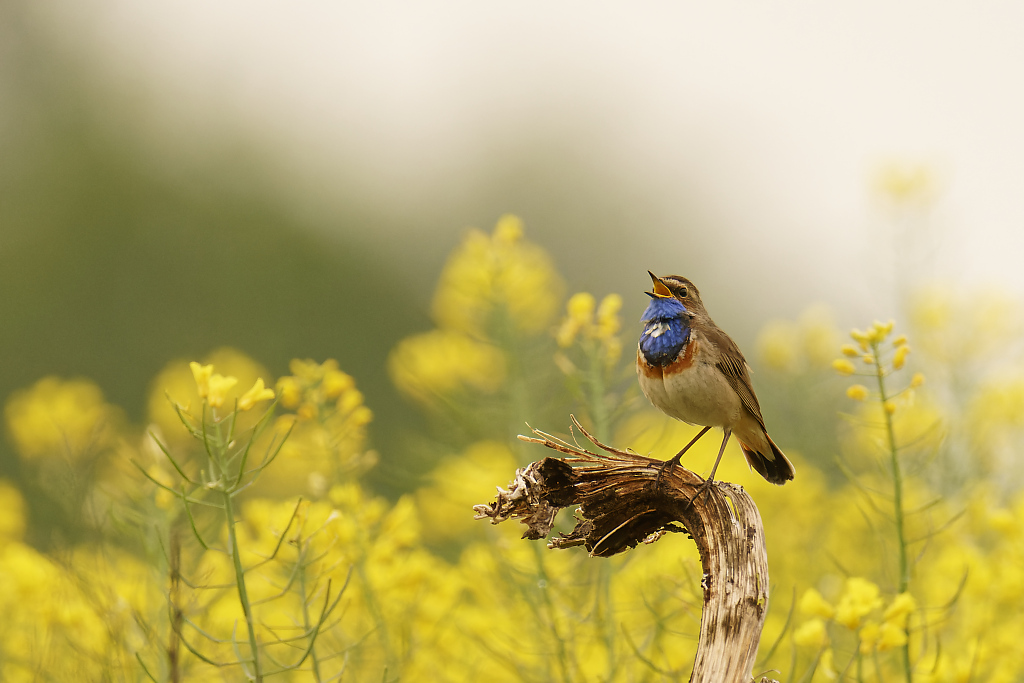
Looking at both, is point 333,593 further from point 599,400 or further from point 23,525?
point 23,525

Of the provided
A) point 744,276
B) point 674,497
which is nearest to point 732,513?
point 674,497

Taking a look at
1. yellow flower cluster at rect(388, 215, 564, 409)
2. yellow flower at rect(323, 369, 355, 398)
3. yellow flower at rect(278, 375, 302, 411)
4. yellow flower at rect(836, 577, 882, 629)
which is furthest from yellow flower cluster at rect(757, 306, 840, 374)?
yellow flower at rect(836, 577, 882, 629)

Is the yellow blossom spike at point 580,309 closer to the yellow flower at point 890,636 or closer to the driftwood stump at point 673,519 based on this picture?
the driftwood stump at point 673,519

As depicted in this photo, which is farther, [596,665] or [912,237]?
[912,237]

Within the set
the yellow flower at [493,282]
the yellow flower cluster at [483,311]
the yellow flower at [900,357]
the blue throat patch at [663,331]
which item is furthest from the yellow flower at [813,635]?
the yellow flower at [493,282]

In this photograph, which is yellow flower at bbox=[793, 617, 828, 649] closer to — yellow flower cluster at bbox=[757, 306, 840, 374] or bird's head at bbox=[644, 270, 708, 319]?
bird's head at bbox=[644, 270, 708, 319]
